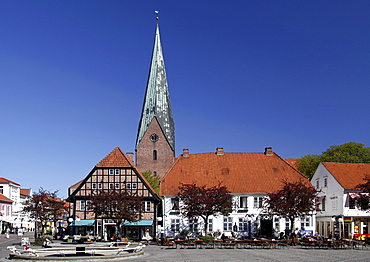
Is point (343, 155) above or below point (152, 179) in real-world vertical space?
above

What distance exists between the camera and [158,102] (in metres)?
74.6

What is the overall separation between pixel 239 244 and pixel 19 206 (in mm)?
69881

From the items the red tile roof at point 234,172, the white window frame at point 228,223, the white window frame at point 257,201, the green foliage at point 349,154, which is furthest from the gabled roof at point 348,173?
the green foliage at point 349,154

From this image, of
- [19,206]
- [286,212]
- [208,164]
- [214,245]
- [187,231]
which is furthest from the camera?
[19,206]

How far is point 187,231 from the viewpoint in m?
53.5

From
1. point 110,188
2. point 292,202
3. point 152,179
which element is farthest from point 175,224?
point 152,179

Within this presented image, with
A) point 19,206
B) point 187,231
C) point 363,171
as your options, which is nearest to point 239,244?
point 187,231

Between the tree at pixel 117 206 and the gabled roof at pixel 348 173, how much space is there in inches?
892

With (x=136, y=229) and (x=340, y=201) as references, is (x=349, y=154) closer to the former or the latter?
(x=340, y=201)

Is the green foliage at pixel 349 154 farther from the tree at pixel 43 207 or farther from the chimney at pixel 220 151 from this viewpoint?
the tree at pixel 43 207

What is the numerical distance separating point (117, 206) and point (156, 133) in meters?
26.2

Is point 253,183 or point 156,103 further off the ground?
point 156,103

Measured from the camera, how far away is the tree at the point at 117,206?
47844mm

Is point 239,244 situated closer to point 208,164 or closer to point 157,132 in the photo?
point 208,164
